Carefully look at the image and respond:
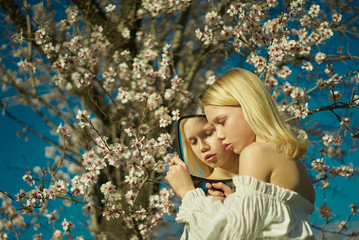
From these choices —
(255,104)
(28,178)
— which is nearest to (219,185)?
(255,104)

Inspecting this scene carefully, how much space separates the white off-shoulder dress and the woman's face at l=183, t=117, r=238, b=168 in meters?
0.35

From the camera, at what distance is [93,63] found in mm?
3889

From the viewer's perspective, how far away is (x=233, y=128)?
1394 mm

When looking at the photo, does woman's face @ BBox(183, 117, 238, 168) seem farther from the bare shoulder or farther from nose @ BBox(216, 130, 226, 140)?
the bare shoulder

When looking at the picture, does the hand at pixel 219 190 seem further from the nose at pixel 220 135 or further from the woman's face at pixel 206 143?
the nose at pixel 220 135

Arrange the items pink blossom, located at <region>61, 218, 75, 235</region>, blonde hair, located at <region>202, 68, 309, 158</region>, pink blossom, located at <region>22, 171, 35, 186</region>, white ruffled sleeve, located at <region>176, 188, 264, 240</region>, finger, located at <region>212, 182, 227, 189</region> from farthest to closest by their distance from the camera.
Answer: pink blossom, located at <region>61, 218, 75, 235</region> → pink blossom, located at <region>22, 171, 35, 186</region> → finger, located at <region>212, 182, 227, 189</region> → blonde hair, located at <region>202, 68, 309, 158</region> → white ruffled sleeve, located at <region>176, 188, 264, 240</region>

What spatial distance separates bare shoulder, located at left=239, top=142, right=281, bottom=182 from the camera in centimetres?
122

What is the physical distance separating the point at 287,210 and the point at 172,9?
297 centimetres

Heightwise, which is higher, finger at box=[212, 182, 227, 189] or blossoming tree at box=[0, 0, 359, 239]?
blossoming tree at box=[0, 0, 359, 239]

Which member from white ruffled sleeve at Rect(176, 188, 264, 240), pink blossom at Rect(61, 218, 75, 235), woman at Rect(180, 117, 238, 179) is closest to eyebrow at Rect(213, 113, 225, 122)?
woman at Rect(180, 117, 238, 179)

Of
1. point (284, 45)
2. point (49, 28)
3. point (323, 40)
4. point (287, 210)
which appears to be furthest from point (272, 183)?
point (49, 28)

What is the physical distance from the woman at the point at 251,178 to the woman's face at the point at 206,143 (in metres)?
0.10

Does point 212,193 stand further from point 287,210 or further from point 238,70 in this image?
point 238,70

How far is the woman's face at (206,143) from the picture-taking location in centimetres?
157
